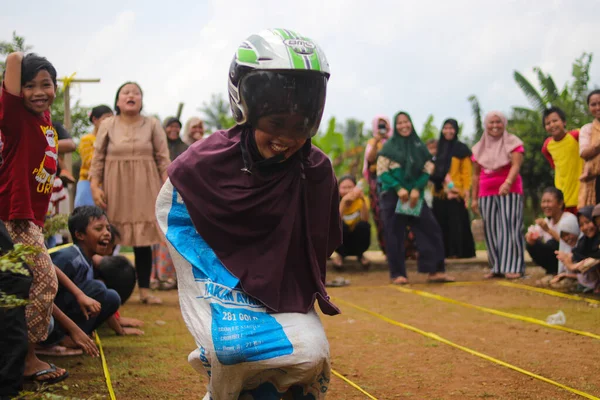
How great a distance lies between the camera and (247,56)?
3061mm

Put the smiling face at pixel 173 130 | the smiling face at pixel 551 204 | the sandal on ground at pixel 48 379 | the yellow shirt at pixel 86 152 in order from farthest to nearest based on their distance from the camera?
the smiling face at pixel 173 130 → the yellow shirt at pixel 86 152 → the smiling face at pixel 551 204 → the sandal on ground at pixel 48 379

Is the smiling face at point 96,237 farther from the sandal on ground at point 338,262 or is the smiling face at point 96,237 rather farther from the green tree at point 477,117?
the green tree at point 477,117

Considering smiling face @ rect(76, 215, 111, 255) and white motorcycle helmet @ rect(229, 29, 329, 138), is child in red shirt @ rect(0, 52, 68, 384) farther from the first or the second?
white motorcycle helmet @ rect(229, 29, 329, 138)

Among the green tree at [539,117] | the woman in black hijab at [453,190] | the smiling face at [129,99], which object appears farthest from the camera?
the green tree at [539,117]

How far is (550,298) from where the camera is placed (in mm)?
8062

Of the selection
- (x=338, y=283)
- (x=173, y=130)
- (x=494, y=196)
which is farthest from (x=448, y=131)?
(x=173, y=130)

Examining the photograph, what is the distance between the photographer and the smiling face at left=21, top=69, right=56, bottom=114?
4387 millimetres

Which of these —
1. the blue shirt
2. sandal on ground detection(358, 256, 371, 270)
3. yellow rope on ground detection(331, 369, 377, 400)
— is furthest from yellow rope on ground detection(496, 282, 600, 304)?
the blue shirt

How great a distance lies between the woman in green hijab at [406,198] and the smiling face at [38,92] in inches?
213

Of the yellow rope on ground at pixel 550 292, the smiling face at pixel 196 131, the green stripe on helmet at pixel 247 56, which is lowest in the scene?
the yellow rope on ground at pixel 550 292

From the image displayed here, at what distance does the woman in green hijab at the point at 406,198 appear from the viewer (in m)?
9.23

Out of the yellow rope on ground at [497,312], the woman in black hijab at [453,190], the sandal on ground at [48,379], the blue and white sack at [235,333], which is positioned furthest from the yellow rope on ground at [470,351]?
the woman in black hijab at [453,190]

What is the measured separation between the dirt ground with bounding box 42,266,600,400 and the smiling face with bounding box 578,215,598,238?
0.70 metres

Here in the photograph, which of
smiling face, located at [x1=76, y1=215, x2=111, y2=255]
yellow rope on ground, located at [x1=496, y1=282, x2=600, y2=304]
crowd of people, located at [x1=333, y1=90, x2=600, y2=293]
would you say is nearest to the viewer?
smiling face, located at [x1=76, y1=215, x2=111, y2=255]
